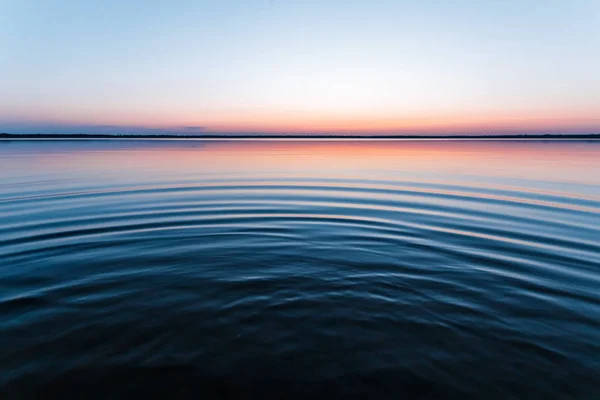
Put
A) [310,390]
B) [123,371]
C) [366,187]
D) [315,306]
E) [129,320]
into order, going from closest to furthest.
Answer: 1. [310,390]
2. [123,371]
3. [129,320]
4. [315,306]
5. [366,187]

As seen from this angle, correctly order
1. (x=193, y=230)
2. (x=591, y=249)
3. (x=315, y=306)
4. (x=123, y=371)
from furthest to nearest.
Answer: (x=193, y=230), (x=591, y=249), (x=315, y=306), (x=123, y=371)

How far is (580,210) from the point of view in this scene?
1459cm

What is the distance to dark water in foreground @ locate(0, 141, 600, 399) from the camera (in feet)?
14.5

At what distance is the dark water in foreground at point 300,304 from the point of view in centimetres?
441

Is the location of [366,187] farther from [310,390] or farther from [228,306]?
[310,390]

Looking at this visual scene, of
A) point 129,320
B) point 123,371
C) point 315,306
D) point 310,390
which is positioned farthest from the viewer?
point 315,306

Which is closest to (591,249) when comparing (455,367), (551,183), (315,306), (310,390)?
(455,367)

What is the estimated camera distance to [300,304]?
629 cm

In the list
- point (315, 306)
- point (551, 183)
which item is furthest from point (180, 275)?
point (551, 183)

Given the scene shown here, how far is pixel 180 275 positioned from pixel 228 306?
2021 millimetres

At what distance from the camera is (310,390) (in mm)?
4188

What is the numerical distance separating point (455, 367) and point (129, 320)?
16.3 ft

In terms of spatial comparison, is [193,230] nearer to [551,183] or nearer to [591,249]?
[591,249]

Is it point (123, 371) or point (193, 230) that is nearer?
point (123, 371)
